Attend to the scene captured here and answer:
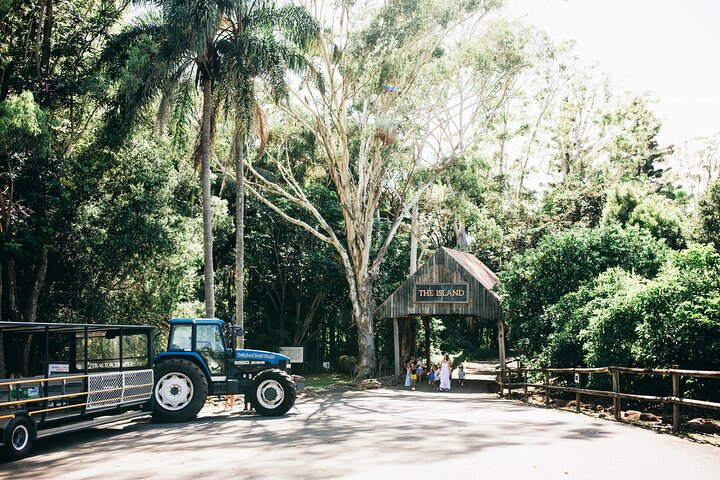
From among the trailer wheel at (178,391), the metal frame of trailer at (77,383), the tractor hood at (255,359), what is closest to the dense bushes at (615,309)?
the tractor hood at (255,359)

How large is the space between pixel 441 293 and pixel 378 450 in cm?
1916

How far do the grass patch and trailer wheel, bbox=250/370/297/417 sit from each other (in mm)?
14833

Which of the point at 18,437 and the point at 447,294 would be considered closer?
the point at 18,437

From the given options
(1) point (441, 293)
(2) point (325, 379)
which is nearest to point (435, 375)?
(1) point (441, 293)

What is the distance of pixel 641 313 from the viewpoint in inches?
596

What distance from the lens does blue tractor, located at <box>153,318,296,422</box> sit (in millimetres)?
15688

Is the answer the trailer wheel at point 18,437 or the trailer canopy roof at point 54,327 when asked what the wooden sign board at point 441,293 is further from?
the trailer wheel at point 18,437

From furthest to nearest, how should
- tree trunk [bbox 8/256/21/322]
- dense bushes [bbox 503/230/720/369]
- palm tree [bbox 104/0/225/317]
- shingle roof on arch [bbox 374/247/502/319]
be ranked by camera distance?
shingle roof on arch [bbox 374/247/502/319] → palm tree [bbox 104/0/225/317] → tree trunk [bbox 8/256/21/322] → dense bushes [bbox 503/230/720/369]

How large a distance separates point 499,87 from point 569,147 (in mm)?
21008

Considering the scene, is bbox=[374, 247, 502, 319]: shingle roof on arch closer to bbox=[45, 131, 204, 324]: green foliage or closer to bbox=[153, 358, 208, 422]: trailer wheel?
bbox=[45, 131, 204, 324]: green foliage

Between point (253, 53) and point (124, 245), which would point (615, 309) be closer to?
point (253, 53)

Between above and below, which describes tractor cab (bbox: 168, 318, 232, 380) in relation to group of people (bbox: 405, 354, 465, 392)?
above

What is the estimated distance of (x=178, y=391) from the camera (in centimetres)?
1580

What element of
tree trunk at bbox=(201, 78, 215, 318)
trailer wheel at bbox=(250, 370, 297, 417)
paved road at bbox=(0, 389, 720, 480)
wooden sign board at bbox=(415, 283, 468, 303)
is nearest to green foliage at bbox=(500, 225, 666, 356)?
wooden sign board at bbox=(415, 283, 468, 303)
